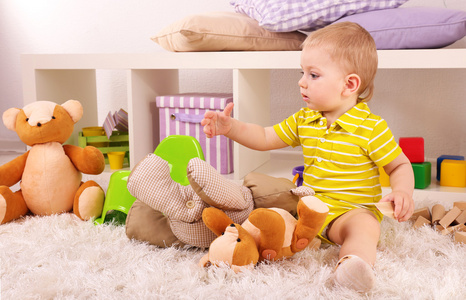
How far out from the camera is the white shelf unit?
1.22 metres

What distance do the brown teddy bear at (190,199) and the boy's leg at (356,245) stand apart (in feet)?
0.28

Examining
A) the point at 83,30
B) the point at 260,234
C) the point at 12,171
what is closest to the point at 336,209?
the point at 260,234

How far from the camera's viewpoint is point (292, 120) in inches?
41.4

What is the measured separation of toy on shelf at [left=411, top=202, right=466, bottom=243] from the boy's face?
0.33 metres

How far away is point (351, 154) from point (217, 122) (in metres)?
0.29

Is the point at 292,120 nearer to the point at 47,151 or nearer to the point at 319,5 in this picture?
the point at 319,5

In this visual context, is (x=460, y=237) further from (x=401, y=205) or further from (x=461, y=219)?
(x=401, y=205)

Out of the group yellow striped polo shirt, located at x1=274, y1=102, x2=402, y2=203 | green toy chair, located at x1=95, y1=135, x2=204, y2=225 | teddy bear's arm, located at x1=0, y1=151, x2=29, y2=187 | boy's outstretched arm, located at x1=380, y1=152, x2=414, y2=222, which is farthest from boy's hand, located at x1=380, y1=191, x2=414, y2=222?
teddy bear's arm, located at x1=0, y1=151, x2=29, y2=187

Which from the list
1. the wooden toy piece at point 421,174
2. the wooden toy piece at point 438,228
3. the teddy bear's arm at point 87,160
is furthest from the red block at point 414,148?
the teddy bear's arm at point 87,160

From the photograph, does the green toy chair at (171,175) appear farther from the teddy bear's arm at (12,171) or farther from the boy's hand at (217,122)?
the teddy bear's arm at (12,171)

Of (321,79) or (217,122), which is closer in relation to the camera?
(321,79)

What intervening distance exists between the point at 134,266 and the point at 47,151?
42cm

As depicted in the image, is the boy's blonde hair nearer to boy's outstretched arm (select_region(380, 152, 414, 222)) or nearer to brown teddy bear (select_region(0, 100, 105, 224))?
boy's outstretched arm (select_region(380, 152, 414, 222))

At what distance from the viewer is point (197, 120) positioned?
1.43 metres
